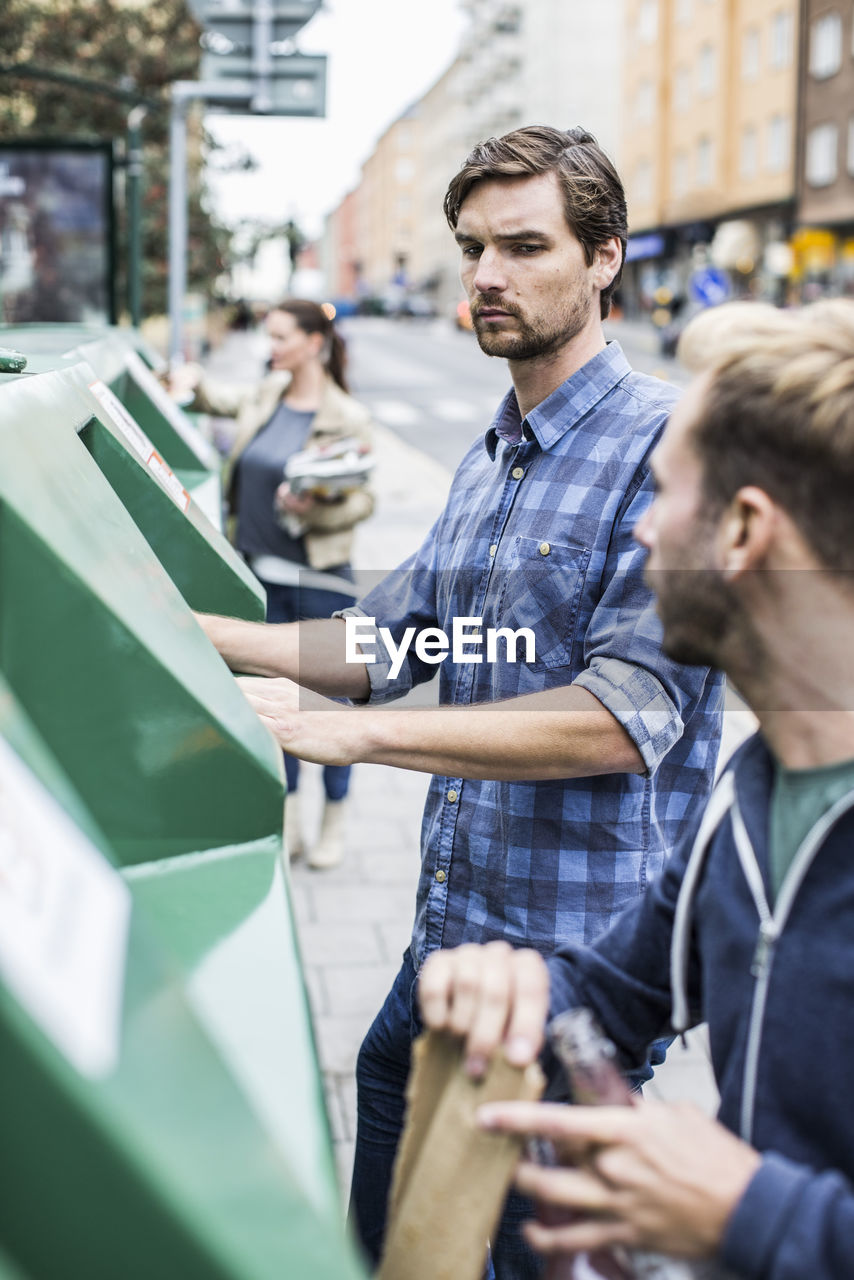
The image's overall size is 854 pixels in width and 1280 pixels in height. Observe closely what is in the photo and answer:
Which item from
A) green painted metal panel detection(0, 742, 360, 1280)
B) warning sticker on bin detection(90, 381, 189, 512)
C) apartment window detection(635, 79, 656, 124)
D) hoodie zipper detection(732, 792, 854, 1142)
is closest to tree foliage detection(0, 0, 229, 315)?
warning sticker on bin detection(90, 381, 189, 512)

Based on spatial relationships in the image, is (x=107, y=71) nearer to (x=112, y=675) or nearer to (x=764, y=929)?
(x=112, y=675)

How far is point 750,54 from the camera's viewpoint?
4397 centimetres

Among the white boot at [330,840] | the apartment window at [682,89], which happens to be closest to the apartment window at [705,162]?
the apartment window at [682,89]

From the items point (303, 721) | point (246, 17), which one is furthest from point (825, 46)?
point (303, 721)

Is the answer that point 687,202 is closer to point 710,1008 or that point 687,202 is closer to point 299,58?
point 299,58

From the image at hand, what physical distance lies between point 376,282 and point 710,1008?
131676mm

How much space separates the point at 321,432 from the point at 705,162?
46.2 m

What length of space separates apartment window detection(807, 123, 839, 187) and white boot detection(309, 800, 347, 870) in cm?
3791

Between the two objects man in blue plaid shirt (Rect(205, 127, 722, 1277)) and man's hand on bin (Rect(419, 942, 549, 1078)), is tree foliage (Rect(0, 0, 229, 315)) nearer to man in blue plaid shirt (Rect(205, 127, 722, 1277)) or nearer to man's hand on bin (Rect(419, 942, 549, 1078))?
man in blue plaid shirt (Rect(205, 127, 722, 1277))

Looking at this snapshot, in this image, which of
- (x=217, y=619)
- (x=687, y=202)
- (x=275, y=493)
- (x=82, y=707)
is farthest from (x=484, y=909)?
(x=687, y=202)

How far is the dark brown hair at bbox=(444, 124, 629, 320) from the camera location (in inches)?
84.6

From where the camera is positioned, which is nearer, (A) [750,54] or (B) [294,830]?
(B) [294,830]

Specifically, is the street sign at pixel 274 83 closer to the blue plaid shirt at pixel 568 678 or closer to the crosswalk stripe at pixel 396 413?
the blue plaid shirt at pixel 568 678

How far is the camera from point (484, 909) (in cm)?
214
